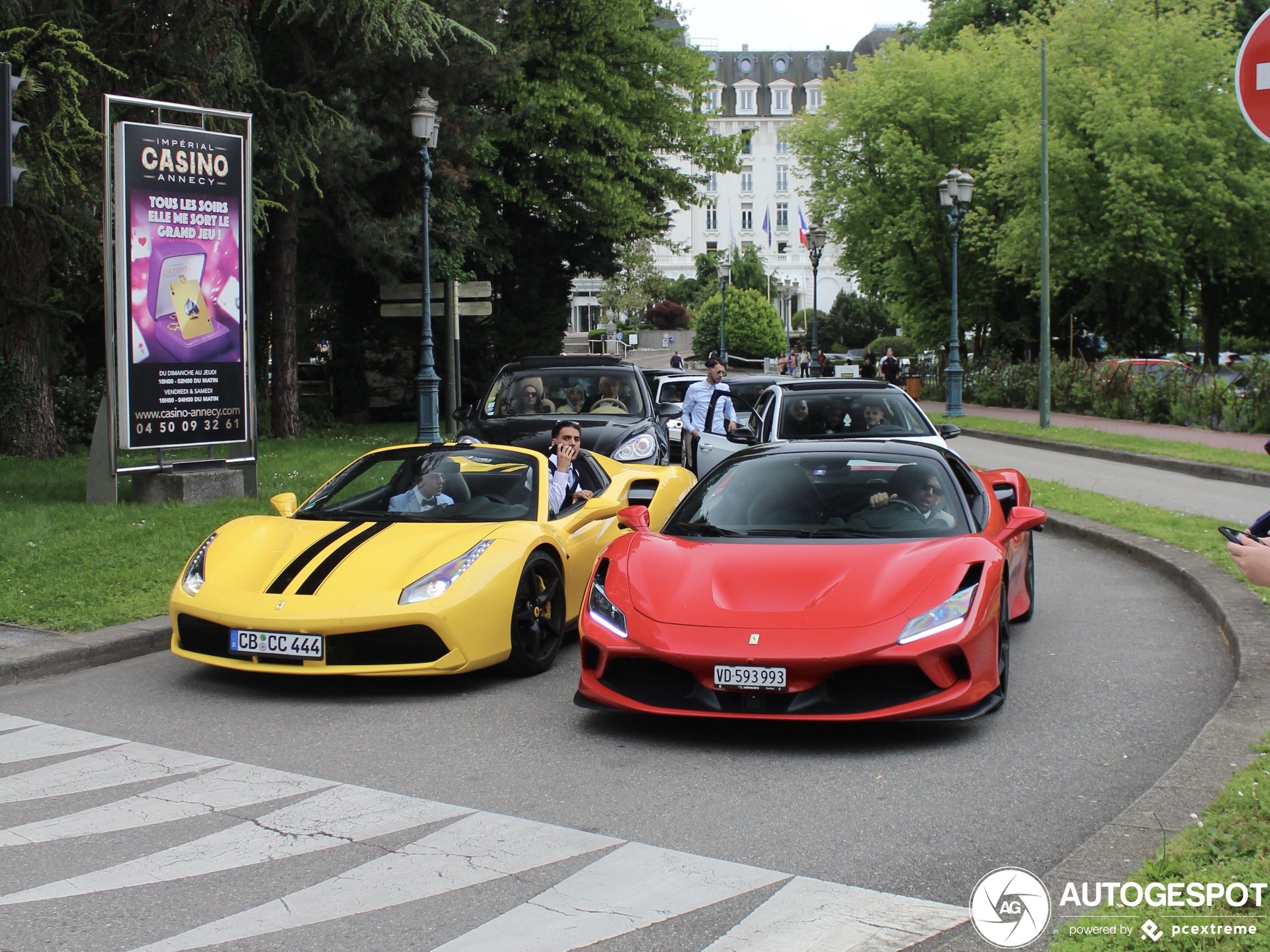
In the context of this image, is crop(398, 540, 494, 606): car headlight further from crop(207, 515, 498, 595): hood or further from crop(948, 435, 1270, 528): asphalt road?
crop(948, 435, 1270, 528): asphalt road

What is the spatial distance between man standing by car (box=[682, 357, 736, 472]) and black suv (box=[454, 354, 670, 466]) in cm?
39

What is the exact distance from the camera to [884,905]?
3967mm

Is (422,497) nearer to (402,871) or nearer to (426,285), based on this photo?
(402,871)

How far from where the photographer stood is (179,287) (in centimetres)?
1330

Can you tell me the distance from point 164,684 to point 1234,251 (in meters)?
35.9

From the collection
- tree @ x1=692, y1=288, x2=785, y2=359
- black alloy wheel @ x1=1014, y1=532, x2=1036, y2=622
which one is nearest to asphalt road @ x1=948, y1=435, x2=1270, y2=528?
black alloy wheel @ x1=1014, y1=532, x2=1036, y2=622

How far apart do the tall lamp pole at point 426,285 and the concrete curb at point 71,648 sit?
44.4ft

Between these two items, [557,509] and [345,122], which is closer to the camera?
[557,509]

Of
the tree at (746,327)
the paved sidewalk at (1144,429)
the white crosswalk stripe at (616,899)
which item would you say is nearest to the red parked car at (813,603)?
the white crosswalk stripe at (616,899)

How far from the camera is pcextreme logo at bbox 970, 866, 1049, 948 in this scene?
363 cm

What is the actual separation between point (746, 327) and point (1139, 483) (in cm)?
6937

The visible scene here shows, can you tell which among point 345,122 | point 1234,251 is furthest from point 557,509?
point 1234,251

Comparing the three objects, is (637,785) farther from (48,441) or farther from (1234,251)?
(1234,251)

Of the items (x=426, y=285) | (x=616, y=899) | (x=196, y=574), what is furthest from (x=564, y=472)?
(x=426, y=285)
